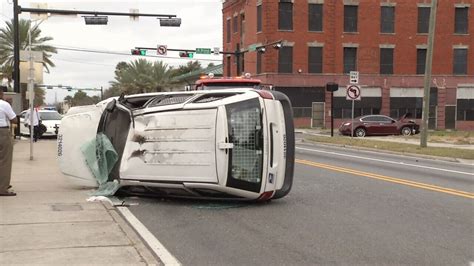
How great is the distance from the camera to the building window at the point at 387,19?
5028 centimetres

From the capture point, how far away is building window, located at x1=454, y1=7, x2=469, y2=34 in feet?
168

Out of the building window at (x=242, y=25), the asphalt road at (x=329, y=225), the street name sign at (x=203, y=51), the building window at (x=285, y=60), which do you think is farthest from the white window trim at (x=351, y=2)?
the asphalt road at (x=329, y=225)

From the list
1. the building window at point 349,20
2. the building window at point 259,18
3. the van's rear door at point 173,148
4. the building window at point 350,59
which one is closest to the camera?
the van's rear door at point 173,148

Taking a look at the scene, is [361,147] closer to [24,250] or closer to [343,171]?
[343,171]

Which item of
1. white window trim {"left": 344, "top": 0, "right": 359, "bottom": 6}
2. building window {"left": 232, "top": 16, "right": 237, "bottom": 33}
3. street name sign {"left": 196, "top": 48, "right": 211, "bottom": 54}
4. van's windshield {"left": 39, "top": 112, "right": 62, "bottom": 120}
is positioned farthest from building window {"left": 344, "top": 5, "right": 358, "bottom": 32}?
van's windshield {"left": 39, "top": 112, "right": 62, "bottom": 120}

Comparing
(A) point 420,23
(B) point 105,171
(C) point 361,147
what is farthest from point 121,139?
(A) point 420,23

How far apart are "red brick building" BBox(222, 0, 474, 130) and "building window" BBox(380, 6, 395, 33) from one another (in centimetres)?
9

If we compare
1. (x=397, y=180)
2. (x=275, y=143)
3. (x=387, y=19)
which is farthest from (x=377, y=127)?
(x=275, y=143)

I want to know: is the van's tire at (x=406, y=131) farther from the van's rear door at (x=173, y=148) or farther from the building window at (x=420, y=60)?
the van's rear door at (x=173, y=148)

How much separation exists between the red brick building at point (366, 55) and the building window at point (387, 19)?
9 cm

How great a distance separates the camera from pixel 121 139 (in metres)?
9.61

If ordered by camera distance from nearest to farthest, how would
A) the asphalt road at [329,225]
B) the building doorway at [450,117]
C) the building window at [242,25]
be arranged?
the asphalt road at [329,225] → the building doorway at [450,117] → the building window at [242,25]

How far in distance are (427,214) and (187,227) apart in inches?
146

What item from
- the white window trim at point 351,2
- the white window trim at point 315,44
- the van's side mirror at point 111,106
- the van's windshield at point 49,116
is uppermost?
the white window trim at point 351,2
